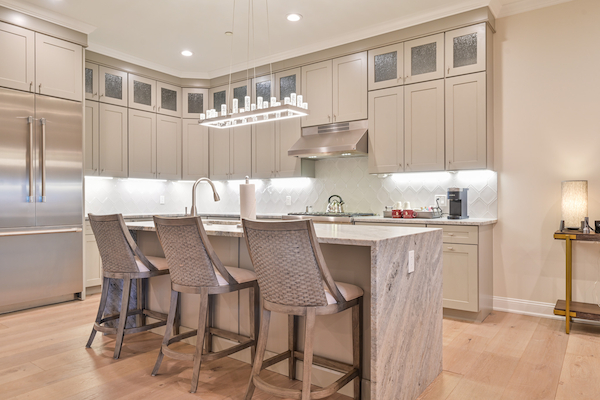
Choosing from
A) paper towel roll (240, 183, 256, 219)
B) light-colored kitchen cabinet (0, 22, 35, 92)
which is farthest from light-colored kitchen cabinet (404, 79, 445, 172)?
light-colored kitchen cabinet (0, 22, 35, 92)

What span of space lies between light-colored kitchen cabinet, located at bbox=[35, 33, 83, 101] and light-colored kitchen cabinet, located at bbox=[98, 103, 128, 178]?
26.3 inches

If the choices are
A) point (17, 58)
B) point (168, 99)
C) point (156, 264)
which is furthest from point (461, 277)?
point (17, 58)

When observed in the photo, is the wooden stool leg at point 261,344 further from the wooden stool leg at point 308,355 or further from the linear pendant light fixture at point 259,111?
the linear pendant light fixture at point 259,111

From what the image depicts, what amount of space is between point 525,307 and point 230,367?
9.25 feet

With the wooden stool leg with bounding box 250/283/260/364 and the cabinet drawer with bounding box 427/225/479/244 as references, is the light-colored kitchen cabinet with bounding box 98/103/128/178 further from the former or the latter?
the cabinet drawer with bounding box 427/225/479/244

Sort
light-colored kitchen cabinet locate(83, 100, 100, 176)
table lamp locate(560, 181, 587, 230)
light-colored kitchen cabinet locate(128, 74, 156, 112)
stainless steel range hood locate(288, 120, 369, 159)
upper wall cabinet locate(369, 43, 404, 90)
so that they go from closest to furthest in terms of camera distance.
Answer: table lamp locate(560, 181, 587, 230)
upper wall cabinet locate(369, 43, 404, 90)
stainless steel range hood locate(288, 120, 369, 159)
light-colored kitchen cabinet locate(83, 100, 100, 176)
light-colored kitchen cabinet locate(128, 74, 156, 112)

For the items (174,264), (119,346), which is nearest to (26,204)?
(119,346)

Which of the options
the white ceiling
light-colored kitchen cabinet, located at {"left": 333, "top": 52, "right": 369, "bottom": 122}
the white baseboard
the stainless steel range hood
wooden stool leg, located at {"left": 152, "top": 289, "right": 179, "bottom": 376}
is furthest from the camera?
light-colored kitchen cabinet, located at {"left": 333, "top": 52, "right": 369, "bottom": 122}

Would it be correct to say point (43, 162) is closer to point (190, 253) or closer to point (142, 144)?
point (142, 144)

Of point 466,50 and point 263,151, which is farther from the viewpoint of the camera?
point 263,151

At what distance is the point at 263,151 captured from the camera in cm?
544

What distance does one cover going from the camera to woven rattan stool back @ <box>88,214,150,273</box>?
263 centimetres

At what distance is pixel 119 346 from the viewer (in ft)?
8.89

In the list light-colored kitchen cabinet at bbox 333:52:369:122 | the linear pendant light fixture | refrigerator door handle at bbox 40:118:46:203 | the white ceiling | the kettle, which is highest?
the white ceiling
